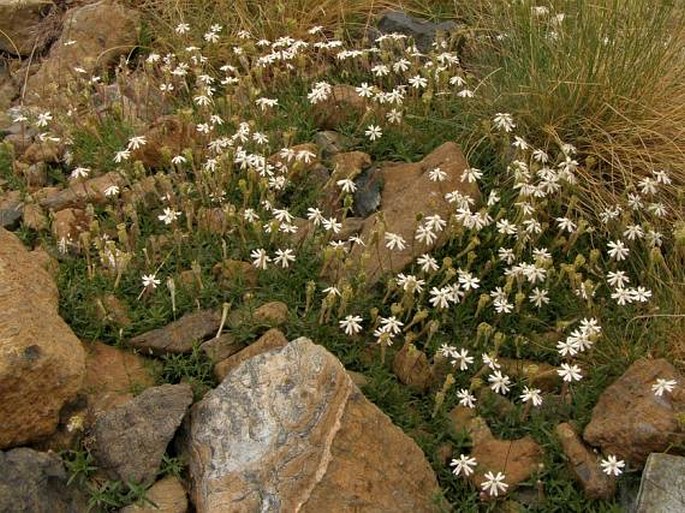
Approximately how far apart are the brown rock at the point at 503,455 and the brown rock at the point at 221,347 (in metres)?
1.26

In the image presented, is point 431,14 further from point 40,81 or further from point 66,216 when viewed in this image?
point 66,216

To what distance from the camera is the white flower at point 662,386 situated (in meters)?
4.30

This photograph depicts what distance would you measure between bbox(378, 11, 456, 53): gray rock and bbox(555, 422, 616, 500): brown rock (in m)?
3.80

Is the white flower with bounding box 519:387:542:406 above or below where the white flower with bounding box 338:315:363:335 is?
below

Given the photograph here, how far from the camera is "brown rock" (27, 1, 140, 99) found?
7504 mm

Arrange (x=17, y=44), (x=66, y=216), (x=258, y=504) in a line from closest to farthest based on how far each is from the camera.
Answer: (x=258, y=504), (x=66, y=216), (x=17, y=44)

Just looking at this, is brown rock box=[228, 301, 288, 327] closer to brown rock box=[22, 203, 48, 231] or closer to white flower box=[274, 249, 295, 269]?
white flower box=[274, 249, 295, 269]

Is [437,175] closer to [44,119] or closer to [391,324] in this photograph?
[391,324]

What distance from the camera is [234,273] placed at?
5160 millimetres

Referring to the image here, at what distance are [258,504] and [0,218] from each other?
2810mm

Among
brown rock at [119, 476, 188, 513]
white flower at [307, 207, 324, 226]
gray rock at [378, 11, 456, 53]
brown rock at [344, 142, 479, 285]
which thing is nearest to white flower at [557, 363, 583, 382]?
brown rock at [344, 142, 479, 285]

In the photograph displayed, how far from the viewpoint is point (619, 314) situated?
5.07 m

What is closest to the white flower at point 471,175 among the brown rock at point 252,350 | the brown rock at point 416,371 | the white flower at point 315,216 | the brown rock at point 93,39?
the white flower at point 315,216

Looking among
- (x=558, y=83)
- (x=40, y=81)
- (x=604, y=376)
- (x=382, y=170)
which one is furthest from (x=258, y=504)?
(x=40, y=81)
